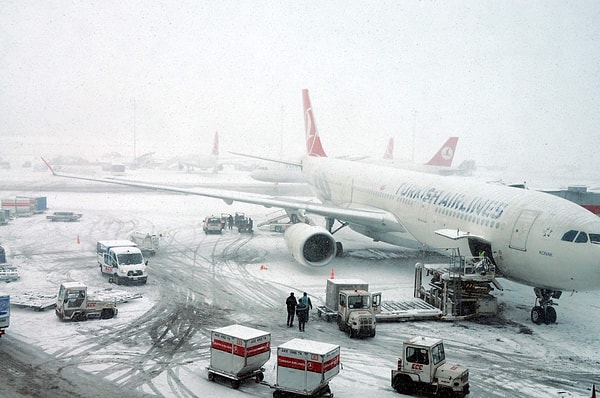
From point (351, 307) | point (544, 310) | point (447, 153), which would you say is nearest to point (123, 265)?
point (351, 307)

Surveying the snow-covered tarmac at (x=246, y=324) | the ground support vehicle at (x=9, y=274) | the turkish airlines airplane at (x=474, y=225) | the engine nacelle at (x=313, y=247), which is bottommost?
the snow-covered tarmac at (x=246, y=324)

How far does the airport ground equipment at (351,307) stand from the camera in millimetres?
18959

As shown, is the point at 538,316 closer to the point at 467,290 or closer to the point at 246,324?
the point at 467,290

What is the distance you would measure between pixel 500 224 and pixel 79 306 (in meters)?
16.1

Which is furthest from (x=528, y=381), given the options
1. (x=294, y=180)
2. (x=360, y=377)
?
(x=294, y=180)

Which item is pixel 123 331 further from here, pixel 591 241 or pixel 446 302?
pixel 591 241

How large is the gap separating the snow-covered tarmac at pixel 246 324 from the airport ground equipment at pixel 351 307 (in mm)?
Result: 474

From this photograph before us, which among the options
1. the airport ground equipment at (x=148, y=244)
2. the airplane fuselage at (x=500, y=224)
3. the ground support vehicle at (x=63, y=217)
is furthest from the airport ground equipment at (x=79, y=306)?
the ground support vehicle at (x=63, y=217)

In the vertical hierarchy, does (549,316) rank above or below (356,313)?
below

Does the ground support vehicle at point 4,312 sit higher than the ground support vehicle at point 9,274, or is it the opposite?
the ground support vehicle at point 4,312

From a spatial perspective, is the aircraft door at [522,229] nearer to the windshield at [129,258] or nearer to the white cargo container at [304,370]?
the white cargo container at [304,370]

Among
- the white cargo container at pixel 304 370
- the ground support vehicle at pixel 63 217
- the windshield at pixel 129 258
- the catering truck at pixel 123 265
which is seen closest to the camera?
the white cargo container at pixel 304 370

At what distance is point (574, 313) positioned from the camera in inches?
904

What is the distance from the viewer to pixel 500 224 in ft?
71.5
